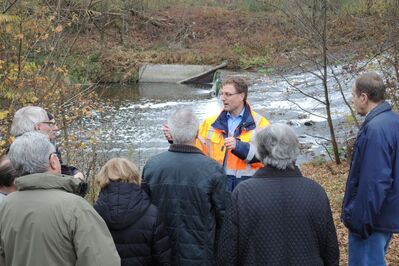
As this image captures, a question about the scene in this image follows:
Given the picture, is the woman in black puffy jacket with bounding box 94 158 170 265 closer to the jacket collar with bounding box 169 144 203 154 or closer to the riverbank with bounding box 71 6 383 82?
the jacket collar with bounding box 169 144 203 154

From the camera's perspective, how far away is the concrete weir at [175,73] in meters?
30.4

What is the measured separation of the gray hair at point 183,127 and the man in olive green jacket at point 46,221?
990mm

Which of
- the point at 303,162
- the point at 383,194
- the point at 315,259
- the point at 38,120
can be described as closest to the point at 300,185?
the point at 315,259

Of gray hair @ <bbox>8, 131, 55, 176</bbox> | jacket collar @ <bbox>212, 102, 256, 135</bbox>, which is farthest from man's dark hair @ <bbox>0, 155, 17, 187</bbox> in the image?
jacket collar @ <bbox>212, 102, 256, 135</bbox>

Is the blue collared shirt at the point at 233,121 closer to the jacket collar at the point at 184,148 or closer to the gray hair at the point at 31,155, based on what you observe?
the jacket collar at the point at 184,148

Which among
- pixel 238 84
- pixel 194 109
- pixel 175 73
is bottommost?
pixel 194 109

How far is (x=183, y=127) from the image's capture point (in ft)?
12.0

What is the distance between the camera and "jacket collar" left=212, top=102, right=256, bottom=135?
4.56 metres

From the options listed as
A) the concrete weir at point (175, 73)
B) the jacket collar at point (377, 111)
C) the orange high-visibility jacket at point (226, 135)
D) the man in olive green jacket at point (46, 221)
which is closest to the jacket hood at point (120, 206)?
the man in olive green jacket at point (46, 221)

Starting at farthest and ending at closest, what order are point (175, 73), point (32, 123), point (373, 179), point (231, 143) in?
point (175, 73)
point (231, 143)
point (32, 123)
point (373, 179)

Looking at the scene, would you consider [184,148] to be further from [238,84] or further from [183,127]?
[238,84]

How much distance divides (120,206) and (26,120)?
1.21m

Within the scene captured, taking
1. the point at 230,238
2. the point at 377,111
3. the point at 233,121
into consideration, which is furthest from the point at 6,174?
the point at 377,111

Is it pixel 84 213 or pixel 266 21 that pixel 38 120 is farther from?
pixel 266 21
